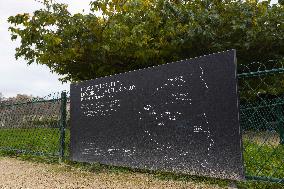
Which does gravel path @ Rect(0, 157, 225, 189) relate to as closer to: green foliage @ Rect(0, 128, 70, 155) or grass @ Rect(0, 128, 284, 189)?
grass @ Rect(0, 128, 284, 189)

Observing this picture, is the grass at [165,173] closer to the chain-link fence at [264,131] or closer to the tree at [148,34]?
the chain-link fence at [264,131]

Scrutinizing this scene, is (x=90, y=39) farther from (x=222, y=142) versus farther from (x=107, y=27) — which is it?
(x=222, y=142)

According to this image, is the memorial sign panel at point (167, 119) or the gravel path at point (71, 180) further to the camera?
the gravel path at point (71, 180)

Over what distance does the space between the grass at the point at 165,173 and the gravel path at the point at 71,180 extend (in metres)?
0.28

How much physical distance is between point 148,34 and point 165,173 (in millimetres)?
8698

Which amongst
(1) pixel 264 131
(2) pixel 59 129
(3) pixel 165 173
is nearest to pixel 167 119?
(3) pixel 165 173

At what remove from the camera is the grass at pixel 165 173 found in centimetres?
580

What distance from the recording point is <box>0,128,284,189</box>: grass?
19.0 ft

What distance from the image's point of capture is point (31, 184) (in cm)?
628

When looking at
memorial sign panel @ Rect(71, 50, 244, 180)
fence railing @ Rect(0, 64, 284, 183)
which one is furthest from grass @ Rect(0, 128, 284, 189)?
memorial sign panel @ Rect(71, 50, 244, 180)

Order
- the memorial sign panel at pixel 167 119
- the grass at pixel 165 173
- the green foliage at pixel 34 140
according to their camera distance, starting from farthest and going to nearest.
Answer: the green foliage at pixel 34 140 < the grass at pixel 165 173 < the memorial sign panel at pixel 167 119

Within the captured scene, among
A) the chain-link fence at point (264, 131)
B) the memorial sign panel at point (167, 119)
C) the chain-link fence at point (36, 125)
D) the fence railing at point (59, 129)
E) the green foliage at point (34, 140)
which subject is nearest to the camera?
the memorial sign panel at point (167, 119)

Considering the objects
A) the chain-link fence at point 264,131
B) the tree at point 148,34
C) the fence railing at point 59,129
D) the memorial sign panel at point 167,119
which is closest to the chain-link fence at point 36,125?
the fence railing at point 59,129

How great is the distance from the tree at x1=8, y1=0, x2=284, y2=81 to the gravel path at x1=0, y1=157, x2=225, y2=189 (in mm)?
5092
